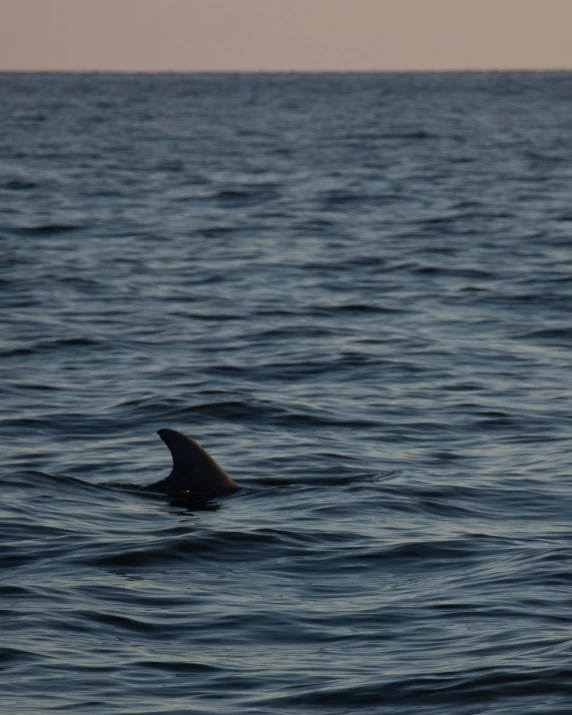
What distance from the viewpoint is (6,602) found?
30.5ft

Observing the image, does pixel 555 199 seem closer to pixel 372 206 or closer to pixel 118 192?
pixel 372 206

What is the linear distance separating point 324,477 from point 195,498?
142cm

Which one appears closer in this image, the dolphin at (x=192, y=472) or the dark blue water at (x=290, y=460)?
the dark blue water at (x=290, y=460)

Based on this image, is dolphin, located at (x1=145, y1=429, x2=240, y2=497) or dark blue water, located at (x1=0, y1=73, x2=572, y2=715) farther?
dolphin, located at (x1=145, y1=429, x2=240, y2=497)

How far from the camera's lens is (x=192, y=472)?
39.6ft

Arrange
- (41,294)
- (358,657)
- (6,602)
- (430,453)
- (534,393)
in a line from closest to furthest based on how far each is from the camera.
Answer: (358,657) < (6,602) < (430,453) < (534,393) < (41,294)

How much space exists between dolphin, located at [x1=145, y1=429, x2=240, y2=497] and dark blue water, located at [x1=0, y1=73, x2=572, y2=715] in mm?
186

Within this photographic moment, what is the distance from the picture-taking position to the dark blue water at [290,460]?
8.28m

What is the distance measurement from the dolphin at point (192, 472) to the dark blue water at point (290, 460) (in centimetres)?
19

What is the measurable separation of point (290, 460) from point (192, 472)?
1697 mm

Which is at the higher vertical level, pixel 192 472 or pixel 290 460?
pixel 192 472

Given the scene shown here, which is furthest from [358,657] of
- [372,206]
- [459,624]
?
[372,206]

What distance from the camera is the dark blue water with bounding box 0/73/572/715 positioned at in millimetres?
8281

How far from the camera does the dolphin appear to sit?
39.5 feet
